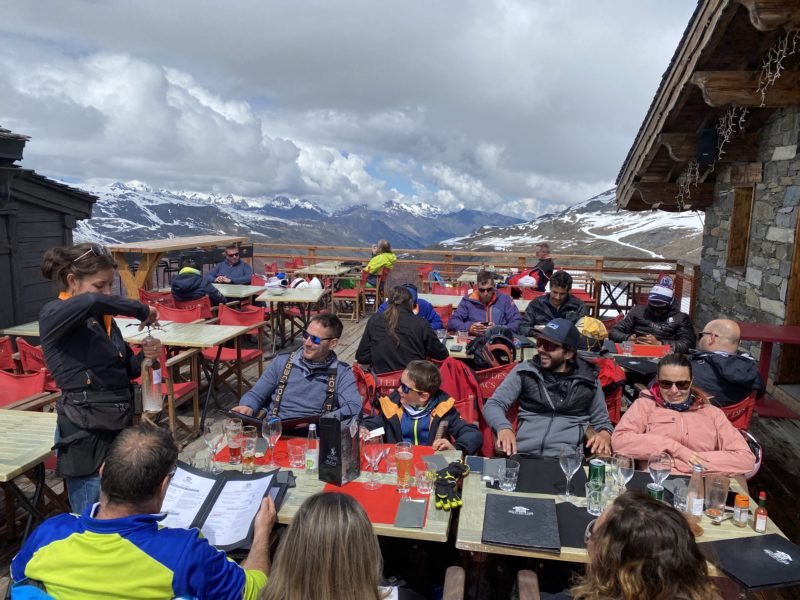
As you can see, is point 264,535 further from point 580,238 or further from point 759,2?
point 580,238

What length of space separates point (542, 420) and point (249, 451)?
1.76 metres

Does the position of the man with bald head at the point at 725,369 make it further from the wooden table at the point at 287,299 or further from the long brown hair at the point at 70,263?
the wooden table at the point at 287,299

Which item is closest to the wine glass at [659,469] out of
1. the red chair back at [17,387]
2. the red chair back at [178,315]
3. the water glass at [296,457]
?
the water glass at [296,457]

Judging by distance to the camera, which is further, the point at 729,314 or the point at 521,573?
the point at 729,314

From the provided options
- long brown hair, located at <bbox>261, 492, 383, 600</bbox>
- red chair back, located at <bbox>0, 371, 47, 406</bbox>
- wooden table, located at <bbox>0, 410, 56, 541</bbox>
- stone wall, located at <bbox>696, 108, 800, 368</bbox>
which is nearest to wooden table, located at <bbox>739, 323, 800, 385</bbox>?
stone wall, located at <bbox>696, 108, 800, 368</bbox>

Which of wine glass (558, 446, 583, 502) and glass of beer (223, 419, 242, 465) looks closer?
wine glass (558, 446, 583, 502)

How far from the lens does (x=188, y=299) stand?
23.3ft

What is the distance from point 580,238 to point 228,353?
7067 centimetres

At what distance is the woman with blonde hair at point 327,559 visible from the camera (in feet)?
4.56

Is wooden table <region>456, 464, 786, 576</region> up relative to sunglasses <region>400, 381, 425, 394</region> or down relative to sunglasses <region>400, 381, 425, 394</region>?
down

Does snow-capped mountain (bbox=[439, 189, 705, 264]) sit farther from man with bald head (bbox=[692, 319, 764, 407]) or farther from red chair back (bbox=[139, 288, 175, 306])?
man with bald head (bbox=[692, 319, 764, 407])

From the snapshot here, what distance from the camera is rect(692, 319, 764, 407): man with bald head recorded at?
143 inches

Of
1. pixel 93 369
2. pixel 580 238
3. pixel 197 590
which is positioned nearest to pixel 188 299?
pixel 93 369

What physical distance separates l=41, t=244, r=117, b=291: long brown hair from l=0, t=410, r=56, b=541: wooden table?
2.81 ft
